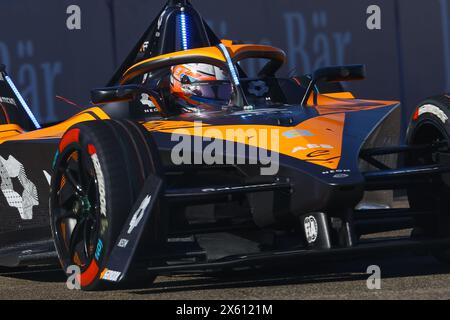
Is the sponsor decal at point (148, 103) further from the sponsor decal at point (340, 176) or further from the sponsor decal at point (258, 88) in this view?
the sponsor decal at point (340, 176)

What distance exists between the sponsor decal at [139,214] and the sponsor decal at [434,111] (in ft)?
6.45

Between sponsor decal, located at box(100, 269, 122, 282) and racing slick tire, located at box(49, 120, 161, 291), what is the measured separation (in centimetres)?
4

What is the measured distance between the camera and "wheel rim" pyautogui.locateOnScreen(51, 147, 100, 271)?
19.1 feet

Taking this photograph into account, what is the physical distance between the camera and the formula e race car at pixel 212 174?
5.54 metres

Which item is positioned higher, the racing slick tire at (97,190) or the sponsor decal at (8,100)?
the sponsor decal at (8,100)

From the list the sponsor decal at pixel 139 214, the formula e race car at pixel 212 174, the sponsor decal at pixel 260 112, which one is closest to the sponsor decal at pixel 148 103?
the formula e race car at pixel 212 174

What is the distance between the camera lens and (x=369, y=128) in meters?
6.23

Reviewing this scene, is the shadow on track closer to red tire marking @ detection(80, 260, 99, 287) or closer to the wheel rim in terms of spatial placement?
red tire marking @ detection(80, 260, 99, 287)

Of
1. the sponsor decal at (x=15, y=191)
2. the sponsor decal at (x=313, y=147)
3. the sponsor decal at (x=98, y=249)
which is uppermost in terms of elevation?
the sponsor decal at (x=313, y=147)

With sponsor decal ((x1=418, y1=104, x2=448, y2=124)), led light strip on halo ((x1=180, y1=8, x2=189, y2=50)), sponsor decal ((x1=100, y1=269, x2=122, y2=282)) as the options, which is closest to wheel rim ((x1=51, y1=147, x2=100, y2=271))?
sponsor decal ((x1=100, y1=269, x2=122, y2=282))

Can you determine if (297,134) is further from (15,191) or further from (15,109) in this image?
(15,109)
